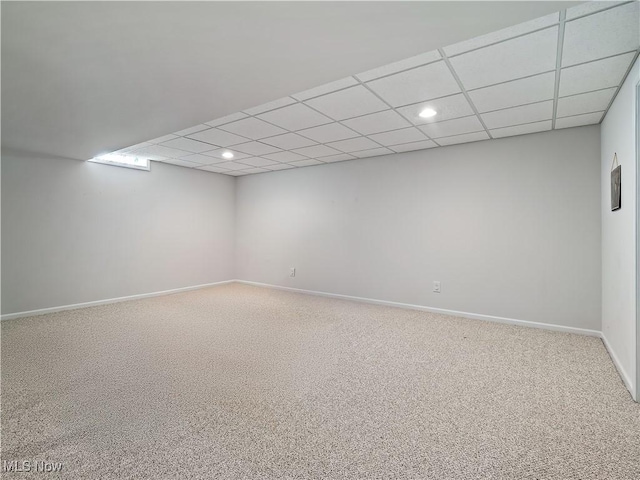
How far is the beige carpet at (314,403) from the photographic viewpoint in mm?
1637

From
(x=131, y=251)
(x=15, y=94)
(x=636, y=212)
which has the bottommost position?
(x=131, y=251)

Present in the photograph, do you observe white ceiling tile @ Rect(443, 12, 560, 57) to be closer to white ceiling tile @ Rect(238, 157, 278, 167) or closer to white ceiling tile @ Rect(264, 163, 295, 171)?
white ceiling tile @ Rect(238, 157, 278, 167)

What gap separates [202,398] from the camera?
2.27m

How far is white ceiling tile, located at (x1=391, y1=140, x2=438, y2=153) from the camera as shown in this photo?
444cm

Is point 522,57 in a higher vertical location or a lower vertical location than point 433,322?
higher

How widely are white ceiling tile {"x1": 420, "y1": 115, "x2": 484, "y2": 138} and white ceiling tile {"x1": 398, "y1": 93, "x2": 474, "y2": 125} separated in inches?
5.6

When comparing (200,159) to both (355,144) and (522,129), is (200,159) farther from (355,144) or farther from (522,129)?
(522,129)

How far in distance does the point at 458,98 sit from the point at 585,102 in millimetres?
1215

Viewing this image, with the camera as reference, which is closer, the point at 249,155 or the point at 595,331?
the point at 595,331

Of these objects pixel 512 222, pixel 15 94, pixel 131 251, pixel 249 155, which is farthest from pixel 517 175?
pixel 131 251

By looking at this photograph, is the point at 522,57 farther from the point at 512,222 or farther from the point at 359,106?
the point at 512,222

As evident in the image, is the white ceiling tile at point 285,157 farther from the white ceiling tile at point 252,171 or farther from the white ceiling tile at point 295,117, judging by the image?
the white ceiling tile at point 295,117

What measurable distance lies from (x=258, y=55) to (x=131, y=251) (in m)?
4.65

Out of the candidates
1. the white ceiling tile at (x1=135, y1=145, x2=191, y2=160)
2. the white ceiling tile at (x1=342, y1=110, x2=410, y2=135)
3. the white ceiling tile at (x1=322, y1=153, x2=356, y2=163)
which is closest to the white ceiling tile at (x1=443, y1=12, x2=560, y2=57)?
the white ceiling tile at (x1=342, y1=110, x2=410, y2=135)
